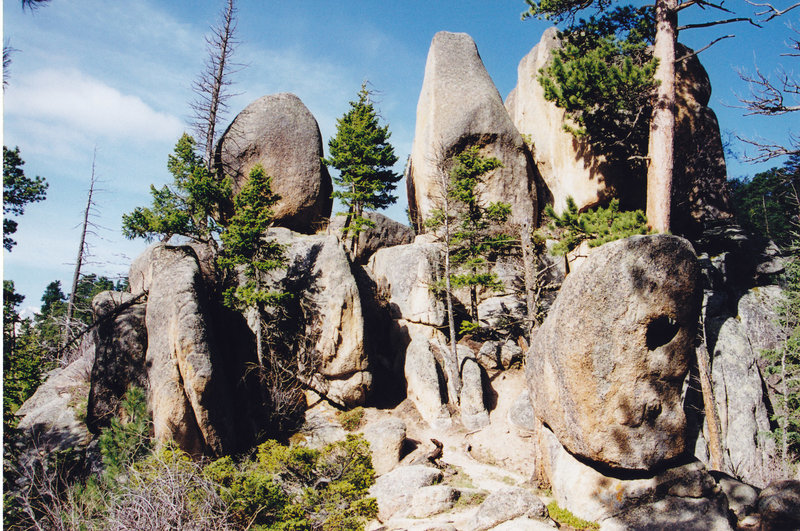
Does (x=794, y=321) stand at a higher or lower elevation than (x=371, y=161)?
lower

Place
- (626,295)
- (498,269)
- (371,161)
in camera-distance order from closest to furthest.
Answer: (626,295)
(498,269)
(371,161)

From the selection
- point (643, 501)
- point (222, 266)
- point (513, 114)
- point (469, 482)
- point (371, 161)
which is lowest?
point (469, 482)

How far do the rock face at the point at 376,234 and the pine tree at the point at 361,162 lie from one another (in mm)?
438

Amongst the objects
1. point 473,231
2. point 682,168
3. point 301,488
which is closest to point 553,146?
point 682,168

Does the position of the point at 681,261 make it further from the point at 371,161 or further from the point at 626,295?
the point at 371,161

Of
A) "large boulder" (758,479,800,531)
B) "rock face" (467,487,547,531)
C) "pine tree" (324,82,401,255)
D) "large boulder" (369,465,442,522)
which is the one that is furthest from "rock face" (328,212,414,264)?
"large boulder" (758,479,800,531)

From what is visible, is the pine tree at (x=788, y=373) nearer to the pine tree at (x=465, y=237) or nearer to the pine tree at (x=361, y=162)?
the pine tree at (x=465, y=237)

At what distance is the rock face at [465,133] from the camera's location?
20312 millimetres

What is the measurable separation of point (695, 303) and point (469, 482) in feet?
22.0

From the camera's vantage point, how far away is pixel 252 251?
15422 millimetres

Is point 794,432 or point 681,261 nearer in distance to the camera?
point 681,261

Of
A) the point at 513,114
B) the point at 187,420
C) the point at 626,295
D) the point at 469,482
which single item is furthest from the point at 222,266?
the point at 513,114

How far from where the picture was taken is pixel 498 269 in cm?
1906

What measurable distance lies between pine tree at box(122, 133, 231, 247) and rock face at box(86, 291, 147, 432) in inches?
97.6
